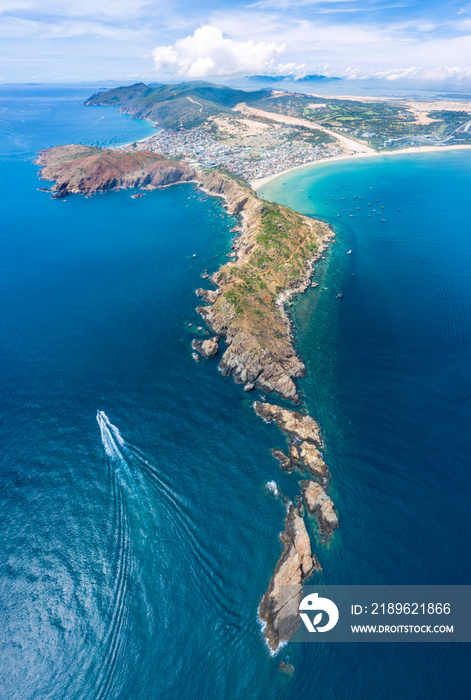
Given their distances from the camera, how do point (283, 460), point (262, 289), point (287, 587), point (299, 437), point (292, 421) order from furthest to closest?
point (262, 289) → point (292, 421) → point (299, 437) → point (283, 460) → point (287, 587)

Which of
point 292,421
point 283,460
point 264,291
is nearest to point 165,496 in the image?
point 283,460

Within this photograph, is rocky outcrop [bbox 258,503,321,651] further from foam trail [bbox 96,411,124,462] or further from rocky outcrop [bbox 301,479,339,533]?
foam trail [bbox 96,411,124,462]

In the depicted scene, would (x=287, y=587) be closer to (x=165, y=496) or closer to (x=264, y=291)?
(x=165, y=496)

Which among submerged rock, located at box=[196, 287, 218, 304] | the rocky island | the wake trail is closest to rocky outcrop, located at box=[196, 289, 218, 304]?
submerged rock, located at box=[196, 287, 218, 304]

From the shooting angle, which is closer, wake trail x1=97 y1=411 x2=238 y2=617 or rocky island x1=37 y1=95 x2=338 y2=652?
rocky island x1=37 y1=95 x2=338 y2=652

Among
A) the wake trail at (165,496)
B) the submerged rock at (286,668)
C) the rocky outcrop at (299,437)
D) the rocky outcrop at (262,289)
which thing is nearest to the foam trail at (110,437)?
the wake trail at (165,496)

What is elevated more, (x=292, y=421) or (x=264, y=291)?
(x=264, y=291)

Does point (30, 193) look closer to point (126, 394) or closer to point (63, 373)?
point (63, 373)

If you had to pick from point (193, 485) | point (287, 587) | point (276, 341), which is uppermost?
point (276, 341)
